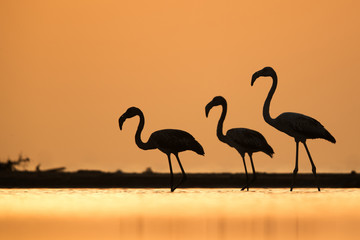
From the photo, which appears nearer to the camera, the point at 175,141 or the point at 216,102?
the point at 175,141

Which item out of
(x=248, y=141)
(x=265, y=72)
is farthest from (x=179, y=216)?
(x=265, y=72)

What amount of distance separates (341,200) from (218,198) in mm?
2391

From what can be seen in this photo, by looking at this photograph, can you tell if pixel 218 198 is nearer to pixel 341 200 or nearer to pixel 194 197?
pixel 194 197

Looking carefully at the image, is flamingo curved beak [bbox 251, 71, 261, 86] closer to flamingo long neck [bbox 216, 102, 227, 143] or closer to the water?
flamingo long neck [bbox 216, 102, 227, 143]

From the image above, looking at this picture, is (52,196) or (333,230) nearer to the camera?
(333,230)

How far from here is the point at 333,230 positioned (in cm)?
1377

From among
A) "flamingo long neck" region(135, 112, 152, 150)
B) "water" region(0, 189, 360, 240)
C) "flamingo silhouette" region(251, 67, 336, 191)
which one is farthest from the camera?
"flamingo long neck" region(135, 112, 152, 150)

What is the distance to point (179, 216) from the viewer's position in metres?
16.2

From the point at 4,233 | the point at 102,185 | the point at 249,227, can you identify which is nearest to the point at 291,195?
the point at 249,227

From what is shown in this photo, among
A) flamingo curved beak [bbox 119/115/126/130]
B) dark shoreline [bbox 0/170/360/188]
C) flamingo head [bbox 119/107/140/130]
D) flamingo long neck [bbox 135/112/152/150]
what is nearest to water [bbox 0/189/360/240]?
flamingo long neck [bbox 135/112/152/150]

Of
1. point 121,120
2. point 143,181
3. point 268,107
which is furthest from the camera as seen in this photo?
point 143,181

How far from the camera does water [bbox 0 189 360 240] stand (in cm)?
1352

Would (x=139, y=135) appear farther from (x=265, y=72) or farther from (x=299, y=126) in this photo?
(x=299, y=126)

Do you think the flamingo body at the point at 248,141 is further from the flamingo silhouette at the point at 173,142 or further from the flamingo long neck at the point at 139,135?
the flamingo long neck at the point at 139,135
